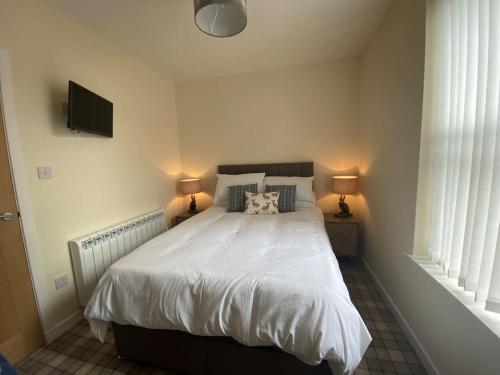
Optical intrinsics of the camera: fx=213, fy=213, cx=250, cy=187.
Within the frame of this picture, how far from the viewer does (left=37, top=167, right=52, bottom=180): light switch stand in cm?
163

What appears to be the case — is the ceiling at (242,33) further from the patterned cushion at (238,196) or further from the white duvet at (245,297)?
the white duvet at (245,297)

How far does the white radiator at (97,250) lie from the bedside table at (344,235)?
2.26 metres

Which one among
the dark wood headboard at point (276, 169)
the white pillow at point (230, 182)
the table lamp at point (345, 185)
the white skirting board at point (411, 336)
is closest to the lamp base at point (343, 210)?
the table lamp at point (345, 185)

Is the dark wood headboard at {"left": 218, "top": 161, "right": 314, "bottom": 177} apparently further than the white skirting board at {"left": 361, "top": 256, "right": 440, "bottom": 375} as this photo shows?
Yes

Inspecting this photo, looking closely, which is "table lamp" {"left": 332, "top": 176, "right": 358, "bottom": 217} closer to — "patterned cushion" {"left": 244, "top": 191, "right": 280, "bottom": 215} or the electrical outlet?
"patterned cushion" {"left": 244, "top": 191, "right": 280, "bottom": 215}

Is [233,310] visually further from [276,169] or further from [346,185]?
[276,169]

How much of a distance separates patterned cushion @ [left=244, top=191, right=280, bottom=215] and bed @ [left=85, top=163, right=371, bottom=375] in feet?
3.04

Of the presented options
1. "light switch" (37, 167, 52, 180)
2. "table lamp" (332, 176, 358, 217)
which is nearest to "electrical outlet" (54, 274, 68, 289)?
"light switch" (37, 167, 52, 180)

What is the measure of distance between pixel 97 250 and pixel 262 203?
1697 mm

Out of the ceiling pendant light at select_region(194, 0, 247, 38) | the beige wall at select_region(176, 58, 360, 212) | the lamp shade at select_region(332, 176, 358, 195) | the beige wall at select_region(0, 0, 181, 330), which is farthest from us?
the beige wall at select_region(176, 58, 360, 212)

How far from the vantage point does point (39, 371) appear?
1.42 metres

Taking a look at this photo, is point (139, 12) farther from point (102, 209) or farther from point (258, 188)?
point (258, 188)

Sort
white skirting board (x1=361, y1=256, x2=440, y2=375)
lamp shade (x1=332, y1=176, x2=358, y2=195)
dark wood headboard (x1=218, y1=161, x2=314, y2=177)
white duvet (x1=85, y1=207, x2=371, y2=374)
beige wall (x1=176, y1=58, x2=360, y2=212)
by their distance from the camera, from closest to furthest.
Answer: white duvet (x1=85, y1=207, x2=371, y2=374), white skirting board (x1=361, y1=256, x2=440, y2=375), lamp shade (x1=332, y1=176, x2=358, y2=195), beige wall (x1=176, y1=58, x2=360, y2=212), dark wood headboard (x1=218, y1=161, x2=314, y2=177)

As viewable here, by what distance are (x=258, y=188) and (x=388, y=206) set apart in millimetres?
1473
